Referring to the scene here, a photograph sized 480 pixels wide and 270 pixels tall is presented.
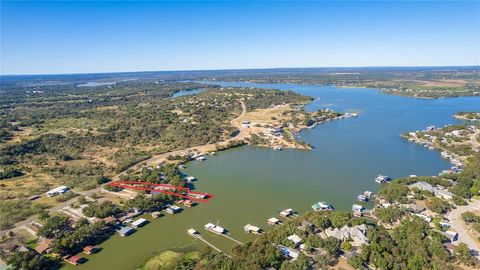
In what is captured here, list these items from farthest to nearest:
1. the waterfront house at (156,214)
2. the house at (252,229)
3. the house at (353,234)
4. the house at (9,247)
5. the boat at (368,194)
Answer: the boat at (368,194) → the waterfront house at (156,214) → the house at (252,229) → the house at (9,247) → the house at (353,234)

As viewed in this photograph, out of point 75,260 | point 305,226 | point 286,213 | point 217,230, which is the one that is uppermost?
point 305,226

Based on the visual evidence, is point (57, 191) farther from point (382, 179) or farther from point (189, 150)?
point (382, 179)

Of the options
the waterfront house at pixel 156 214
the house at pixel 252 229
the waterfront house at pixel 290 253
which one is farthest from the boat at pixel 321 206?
the waterfront house at pixel 156 214

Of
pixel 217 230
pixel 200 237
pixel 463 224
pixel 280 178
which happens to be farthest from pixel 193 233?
pixel 463 224

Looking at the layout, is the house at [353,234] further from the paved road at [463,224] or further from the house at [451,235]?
the paved road at [463,224]

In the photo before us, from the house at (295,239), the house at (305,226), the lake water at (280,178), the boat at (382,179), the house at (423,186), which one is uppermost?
the house at (423,186)

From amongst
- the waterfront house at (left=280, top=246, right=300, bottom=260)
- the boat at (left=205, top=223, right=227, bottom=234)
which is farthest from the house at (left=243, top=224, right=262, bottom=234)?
the waterfront house at (left=280, top=246, right=300, bottom=260)
